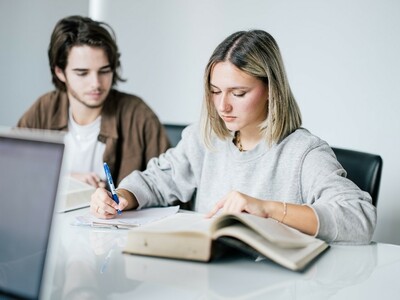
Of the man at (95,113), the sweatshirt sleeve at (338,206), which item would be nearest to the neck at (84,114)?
the man at (95,113)

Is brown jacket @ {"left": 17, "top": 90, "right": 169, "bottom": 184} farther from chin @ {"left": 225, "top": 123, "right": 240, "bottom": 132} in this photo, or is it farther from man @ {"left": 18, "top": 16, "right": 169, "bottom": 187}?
chin @ {"left": 225, "top": 123, "right": 240, "bottom": 132}

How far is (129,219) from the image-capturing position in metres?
1.08

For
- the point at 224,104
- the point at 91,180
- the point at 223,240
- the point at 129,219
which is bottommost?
the point at 91,180

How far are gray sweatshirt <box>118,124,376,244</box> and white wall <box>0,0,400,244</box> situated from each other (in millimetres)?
949

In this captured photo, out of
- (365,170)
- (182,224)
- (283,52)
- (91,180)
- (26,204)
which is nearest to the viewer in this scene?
(26,204)

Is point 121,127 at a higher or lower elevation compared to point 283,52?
lower

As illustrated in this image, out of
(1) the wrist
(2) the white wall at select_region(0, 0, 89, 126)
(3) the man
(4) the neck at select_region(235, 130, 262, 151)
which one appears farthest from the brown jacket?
(1) the wrist

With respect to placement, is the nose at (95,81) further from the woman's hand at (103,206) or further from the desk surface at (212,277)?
the desk surface at (212,277)

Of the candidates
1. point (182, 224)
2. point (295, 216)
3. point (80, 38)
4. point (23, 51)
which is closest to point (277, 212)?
point (295, 216)

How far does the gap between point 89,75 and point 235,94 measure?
0.82m

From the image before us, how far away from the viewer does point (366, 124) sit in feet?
6.80

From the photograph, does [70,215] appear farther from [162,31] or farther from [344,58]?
[162,31]

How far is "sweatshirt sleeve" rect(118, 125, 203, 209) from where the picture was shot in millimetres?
1296

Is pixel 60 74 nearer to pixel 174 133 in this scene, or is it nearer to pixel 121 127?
pixel 121 127
